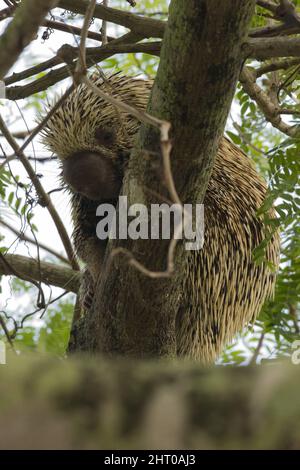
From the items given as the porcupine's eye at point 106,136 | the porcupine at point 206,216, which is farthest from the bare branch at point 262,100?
the porcupine's eye at point 106,136

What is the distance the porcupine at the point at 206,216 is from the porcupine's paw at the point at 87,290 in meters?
0.05

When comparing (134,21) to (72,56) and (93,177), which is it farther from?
(93,177)

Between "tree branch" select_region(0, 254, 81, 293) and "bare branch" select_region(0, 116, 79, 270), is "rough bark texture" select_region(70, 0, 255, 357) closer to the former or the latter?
"bare branch" select_region(0, 116, 79, 270)

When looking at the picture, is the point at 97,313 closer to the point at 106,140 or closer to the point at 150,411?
the point at 106,140

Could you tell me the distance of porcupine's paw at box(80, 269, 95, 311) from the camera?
4.00 metres

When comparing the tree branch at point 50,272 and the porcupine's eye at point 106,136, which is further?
the tree branch at point 50,272

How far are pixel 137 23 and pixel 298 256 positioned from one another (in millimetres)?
1780

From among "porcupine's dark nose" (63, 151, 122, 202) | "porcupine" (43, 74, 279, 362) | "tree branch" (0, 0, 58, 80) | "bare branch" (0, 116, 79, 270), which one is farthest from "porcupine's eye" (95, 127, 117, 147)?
"tree branch" (0, 0, 58, 80)

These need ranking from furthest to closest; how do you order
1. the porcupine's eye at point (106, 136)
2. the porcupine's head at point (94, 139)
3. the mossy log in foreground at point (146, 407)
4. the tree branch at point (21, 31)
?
the porcupine's eye at point (106, 136)
the porcupine's head at point (94, 139)
the tree branch at point (21, 31)
the mossy log in foreground at point (146, 407)

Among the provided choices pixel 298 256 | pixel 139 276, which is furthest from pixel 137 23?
pixel 298 256

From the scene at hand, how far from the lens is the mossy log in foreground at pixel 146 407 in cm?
112

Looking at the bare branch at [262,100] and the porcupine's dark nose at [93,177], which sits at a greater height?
the bare branch at [262,100]

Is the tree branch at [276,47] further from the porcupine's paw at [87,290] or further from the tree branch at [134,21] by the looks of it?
the porcupine's paw at [87,290]

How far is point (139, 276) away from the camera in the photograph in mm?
2871
